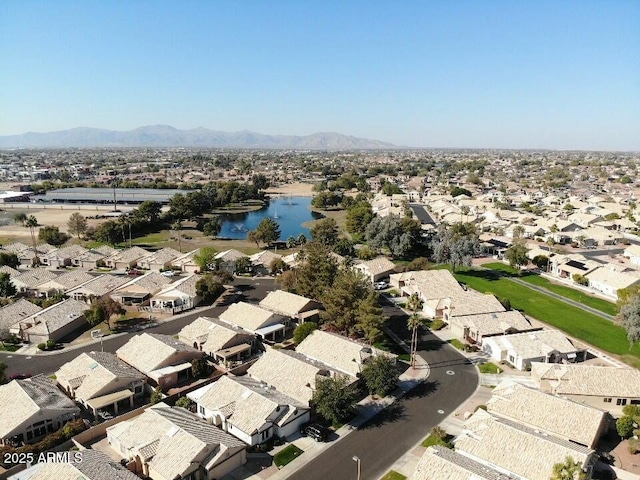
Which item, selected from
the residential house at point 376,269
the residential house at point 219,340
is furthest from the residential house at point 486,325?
the residential house at point 219,340

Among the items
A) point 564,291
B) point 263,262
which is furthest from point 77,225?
point 564,291

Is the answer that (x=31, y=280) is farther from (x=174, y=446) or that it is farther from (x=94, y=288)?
(x=174, y=446)

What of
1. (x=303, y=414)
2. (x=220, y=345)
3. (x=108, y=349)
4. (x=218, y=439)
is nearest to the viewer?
(x=218, y=439)

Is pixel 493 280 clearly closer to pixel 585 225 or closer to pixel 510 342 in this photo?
pixel 510 342

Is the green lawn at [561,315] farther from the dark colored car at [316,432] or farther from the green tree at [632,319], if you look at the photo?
the dark colored car at [316,432]

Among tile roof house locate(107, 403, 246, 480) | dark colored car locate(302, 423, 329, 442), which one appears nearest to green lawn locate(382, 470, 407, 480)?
dark colored car locate(302, 423, 329, 442)

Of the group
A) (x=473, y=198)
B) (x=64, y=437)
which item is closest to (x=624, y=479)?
(x=64, y=437)

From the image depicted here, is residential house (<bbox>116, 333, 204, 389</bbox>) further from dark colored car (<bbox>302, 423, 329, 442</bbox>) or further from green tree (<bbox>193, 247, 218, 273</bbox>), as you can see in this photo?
green tree (<bbox>193, 247, 218, 273</bbox>)
